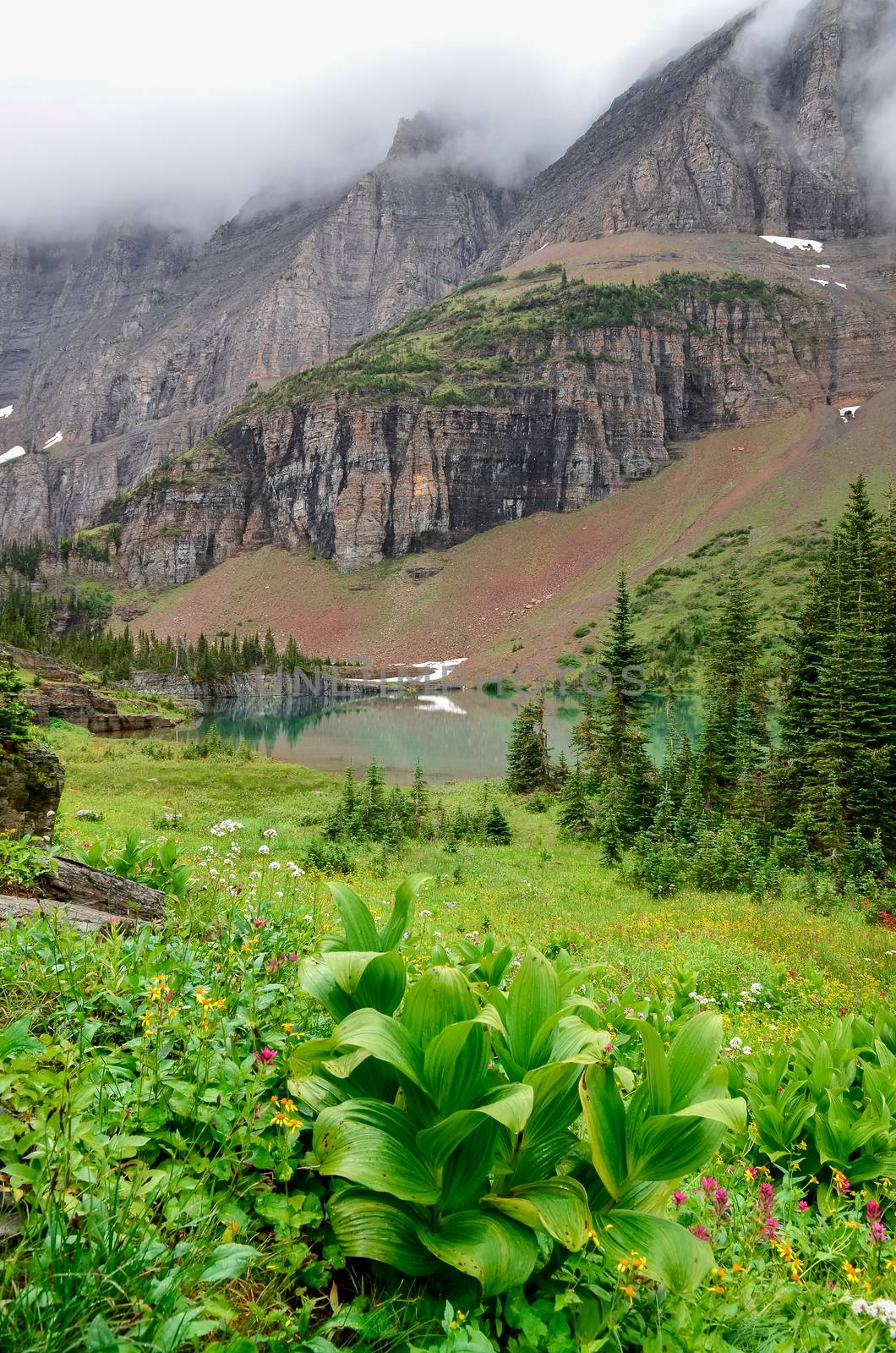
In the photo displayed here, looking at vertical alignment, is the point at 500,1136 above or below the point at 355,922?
below

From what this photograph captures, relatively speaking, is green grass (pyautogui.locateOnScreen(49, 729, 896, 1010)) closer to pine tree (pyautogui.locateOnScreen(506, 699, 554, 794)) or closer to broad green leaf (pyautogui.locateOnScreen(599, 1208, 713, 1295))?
broad green leaf (pyautogui.locateOnScreen(599, 1208, 713, 1295))

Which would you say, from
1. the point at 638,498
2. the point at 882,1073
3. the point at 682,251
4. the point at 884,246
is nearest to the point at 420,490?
the point at 638,498

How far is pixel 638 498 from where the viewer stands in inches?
5901

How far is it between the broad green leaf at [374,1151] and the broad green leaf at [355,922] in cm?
67

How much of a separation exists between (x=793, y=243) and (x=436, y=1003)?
237 metres

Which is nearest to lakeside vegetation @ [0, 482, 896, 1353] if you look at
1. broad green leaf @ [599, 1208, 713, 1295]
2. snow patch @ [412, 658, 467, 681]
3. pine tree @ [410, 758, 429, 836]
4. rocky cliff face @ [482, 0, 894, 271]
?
broad green leaf @ [599, 1208, 713, 1295]

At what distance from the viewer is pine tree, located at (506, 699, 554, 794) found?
33.5 metres

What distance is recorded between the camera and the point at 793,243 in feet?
605

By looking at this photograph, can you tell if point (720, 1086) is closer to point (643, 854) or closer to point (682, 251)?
point (643, 854)

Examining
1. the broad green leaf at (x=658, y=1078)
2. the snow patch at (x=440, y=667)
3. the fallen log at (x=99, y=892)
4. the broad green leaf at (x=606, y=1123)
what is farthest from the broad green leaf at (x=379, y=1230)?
the snow patch at (x=440, y=667)

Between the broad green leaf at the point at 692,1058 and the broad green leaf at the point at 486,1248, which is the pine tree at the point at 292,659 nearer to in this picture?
the broad green leaf at the point at 692,1058

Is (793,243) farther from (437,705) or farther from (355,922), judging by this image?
(355,922)

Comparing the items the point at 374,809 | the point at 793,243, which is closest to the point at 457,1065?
the point at 374,809

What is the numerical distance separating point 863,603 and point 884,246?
216198mm
